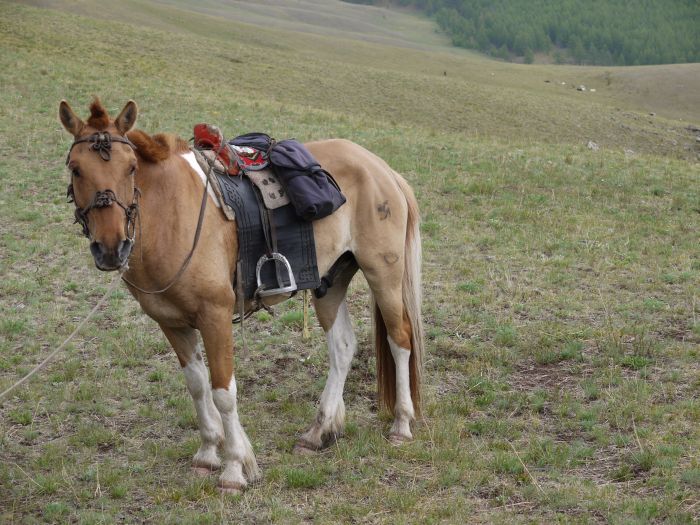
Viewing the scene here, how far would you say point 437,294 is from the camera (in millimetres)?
9258

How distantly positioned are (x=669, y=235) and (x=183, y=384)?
8.30 meters

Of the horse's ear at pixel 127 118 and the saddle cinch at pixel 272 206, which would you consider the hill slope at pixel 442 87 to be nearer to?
the saddle cinch at pixel 272 206

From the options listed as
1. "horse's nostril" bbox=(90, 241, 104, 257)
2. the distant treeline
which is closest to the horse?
"horse's nostril" bbox=(90, 241, 104, 257)

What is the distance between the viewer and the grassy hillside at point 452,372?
504cm

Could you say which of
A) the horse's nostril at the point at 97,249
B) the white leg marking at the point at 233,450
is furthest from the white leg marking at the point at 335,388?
the horse's nostril at the point at 97,249

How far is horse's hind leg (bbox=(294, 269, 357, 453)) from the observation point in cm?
595

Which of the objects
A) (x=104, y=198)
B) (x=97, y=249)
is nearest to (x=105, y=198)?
(x=104, y=198)

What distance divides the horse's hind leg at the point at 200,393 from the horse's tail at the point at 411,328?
1.49 meters

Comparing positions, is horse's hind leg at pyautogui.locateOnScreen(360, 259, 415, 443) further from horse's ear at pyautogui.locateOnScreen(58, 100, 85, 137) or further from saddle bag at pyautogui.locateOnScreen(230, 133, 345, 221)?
horse's ear at pyautogui.locateOnScreen(58, 100, 85, 137)

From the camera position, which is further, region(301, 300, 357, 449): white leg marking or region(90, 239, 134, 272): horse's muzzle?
region(301, 300, 357, 449): white leg marking

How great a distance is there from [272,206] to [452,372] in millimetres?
2796

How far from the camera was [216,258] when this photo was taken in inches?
200

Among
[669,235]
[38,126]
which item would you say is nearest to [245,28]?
[38,126]

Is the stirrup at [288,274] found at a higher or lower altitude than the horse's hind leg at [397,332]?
higher
